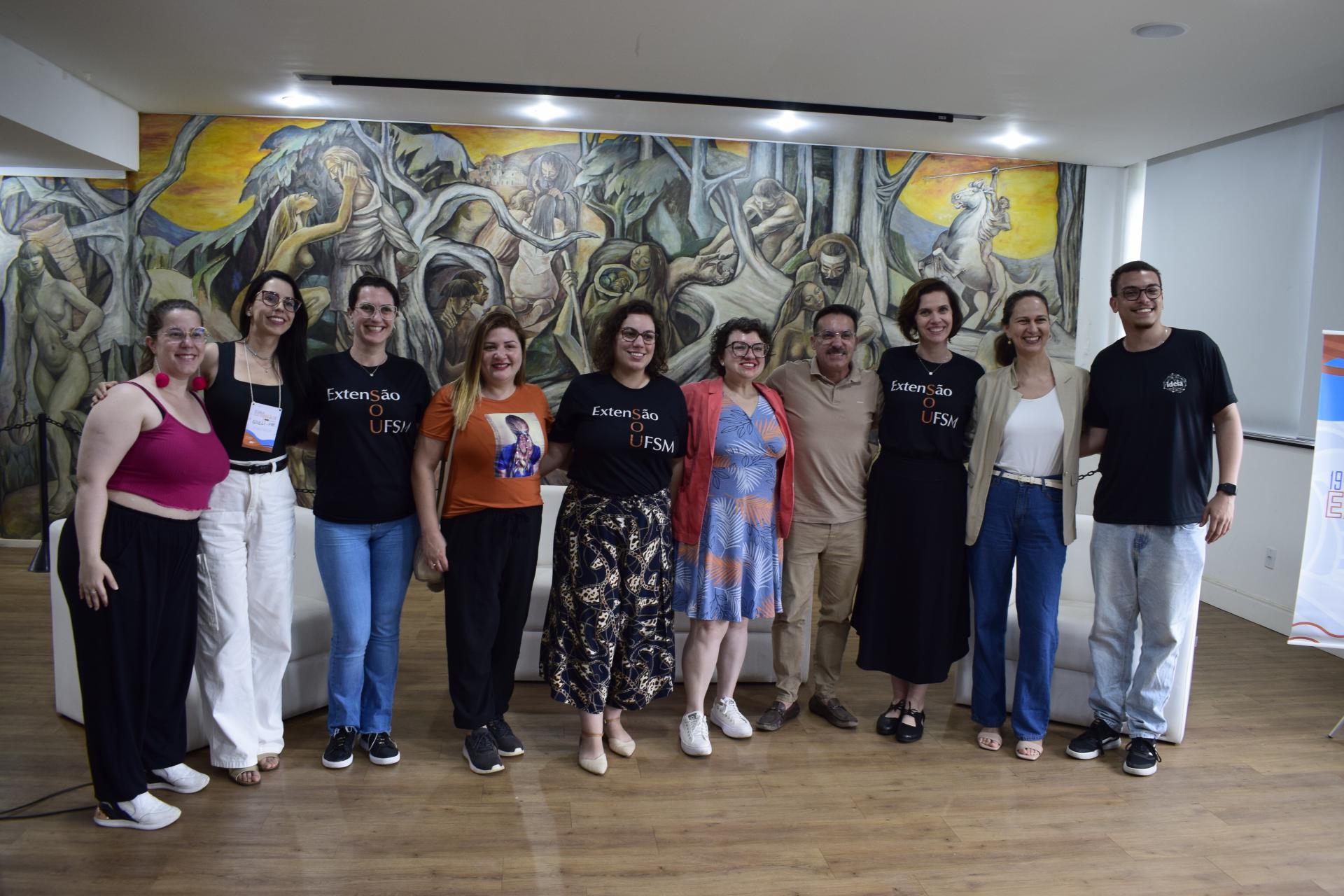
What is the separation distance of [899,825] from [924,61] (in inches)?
148

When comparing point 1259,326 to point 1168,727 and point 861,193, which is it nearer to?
point 861,193

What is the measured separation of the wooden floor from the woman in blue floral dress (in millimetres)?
465

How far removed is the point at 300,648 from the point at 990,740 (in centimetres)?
275

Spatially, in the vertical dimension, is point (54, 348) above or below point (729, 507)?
above

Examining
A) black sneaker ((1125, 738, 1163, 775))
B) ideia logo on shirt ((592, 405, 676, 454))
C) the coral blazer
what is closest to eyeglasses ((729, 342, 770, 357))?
the coral blazer

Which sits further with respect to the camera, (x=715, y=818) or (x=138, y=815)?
(x=715, y=818)

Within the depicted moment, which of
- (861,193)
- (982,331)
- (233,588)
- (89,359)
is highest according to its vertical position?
(861,193)

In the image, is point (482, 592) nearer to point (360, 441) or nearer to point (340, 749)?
point (360, 441)

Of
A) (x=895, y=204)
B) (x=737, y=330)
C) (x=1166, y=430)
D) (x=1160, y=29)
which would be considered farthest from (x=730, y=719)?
(x=895, y=204)

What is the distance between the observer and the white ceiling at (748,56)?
4277 mm

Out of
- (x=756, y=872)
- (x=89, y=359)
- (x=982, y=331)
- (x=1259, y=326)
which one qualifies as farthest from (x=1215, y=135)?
(x=89, y=359)

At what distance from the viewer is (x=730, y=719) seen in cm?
377

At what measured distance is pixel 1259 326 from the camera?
614cm

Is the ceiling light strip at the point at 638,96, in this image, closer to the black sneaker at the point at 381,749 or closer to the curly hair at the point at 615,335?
the curly hair at the point at 615,335
